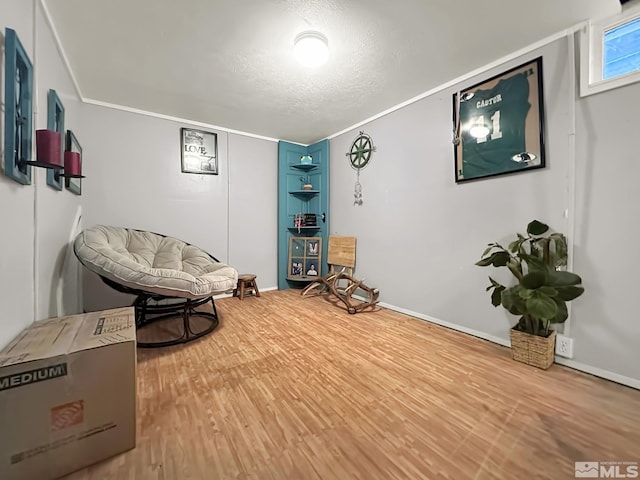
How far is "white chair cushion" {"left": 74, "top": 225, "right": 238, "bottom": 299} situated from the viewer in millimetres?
1888

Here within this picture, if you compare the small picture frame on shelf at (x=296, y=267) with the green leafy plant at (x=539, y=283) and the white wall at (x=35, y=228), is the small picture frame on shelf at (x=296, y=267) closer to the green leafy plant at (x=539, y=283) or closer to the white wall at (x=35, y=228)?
the white wall at (x=35, y=228)

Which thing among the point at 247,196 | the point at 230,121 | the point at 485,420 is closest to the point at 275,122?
the point at 230,121

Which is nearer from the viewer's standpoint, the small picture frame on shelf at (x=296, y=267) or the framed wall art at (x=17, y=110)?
the framed wall art at (x=17, y=110)

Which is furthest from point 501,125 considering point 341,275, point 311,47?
point 341,275

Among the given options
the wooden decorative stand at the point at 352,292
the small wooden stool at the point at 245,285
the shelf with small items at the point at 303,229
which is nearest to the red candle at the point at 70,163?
the small wooden stool at the point at 245,285

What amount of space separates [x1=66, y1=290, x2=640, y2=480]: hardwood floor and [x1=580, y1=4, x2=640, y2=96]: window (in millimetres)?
1909

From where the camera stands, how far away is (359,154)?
3.42 metres

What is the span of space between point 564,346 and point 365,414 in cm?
157

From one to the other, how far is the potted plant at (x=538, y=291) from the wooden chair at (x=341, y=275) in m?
1.44

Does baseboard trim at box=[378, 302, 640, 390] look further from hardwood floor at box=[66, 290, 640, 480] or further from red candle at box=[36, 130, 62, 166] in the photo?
red candle at box=[36, 130, 62, 166]

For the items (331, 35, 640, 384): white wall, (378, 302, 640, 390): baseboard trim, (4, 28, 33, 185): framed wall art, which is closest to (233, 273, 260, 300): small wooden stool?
(331, 35, 640, 384): white wall

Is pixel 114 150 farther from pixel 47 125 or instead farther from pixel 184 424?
pixel 184 424

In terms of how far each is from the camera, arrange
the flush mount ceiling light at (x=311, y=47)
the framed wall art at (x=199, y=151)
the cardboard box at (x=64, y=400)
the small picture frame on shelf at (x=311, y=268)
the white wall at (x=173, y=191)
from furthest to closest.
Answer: the small picture frame on shelf at (x=311, y=268)
the framed wall art at (x=199, y=151)
the white wall at (x=173, y=191)
the flush mount ceiling light at (x=311, y=47)
the cardboard box at (x=64, y=400)

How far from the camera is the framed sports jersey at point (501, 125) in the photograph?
75.1 inches
